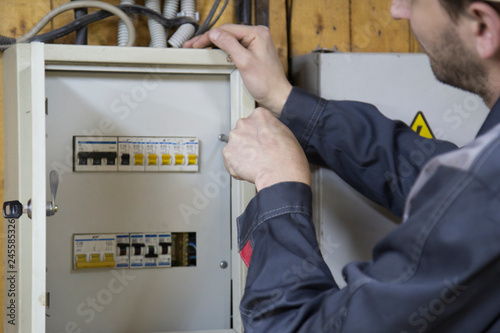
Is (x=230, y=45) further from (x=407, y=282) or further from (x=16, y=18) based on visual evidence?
(x=407, y=282)

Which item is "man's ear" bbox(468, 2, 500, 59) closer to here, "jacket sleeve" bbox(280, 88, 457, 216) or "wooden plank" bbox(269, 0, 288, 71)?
"jacket sleeve" bbox(280, 88, 457, 216)

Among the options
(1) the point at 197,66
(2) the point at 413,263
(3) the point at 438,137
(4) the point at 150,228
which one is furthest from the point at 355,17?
(2) the point at 413,263

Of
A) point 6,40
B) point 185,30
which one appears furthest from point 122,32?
point 6,40

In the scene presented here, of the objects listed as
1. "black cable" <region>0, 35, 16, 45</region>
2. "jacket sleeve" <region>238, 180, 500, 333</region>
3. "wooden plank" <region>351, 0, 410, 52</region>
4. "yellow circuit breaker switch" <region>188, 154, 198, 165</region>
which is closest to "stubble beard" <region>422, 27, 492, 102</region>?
"jacket sleeve" <region>238, 180, 500, 333</region>

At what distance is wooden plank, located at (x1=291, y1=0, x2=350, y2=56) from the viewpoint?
1685mm

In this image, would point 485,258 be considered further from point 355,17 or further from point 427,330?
point 355,17

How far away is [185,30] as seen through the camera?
144cm

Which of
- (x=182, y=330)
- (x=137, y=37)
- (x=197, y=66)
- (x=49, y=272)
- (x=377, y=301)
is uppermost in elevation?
(x=137, y=37)

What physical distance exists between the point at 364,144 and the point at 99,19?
73 centimetres

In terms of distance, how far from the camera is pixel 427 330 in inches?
25.6

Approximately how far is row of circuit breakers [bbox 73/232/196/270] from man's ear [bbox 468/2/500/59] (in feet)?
2.82

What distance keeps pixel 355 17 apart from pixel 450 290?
1270 millimetres

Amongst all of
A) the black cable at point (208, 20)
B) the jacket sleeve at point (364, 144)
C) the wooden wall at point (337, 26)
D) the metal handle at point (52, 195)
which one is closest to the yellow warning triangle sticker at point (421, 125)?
the jacket sleeve at point (364, 144)

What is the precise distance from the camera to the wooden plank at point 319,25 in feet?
5.53
